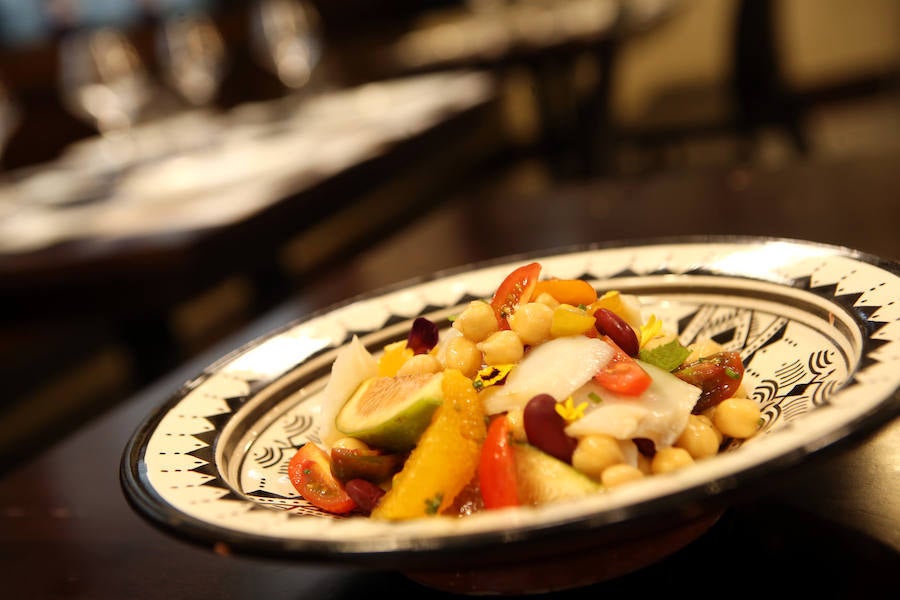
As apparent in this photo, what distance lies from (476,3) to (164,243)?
5867 millimetres

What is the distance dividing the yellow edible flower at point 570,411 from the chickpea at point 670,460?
7cm

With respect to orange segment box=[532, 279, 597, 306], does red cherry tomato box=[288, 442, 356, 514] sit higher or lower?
lower

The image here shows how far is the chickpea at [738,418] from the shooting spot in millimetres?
735

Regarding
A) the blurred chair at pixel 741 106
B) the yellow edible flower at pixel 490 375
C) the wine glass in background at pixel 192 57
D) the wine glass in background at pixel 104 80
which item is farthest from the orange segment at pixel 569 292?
the blurred chair at pixel 741 106

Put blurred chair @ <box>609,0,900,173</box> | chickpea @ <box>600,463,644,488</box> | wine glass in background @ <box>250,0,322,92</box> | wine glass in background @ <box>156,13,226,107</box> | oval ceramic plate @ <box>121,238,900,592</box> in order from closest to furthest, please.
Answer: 1. oval ceramic plate @ <box>121,238,900,592</box>
2. chickpea @ <box>600,463,644,488</box>
3. wine glass in background @ <box>156,13,226,107</box>
4. wine glass in background @ <box>250,0,322,92</box>
5. blurred chair @ <box>609,0,900,173</box>

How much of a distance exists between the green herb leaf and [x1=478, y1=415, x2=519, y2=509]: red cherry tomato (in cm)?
18

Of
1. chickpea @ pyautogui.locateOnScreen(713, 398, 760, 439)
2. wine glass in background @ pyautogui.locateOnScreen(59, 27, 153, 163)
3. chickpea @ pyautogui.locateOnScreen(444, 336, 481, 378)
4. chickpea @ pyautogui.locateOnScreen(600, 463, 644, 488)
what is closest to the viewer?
chickpea @ pyautogui.locateOnScreen(600, 463, 644, 488)

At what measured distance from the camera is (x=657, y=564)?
70 centimetres

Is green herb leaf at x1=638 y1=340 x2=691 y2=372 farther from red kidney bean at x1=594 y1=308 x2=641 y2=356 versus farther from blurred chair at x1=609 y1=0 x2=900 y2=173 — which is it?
blurred chair at x1=609 y1=0 x2=900 y2=173

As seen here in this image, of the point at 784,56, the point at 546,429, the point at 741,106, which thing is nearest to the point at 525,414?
the point at 546,429

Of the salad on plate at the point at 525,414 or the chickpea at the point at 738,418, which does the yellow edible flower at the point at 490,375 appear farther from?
the chickpea at the point at 738,418

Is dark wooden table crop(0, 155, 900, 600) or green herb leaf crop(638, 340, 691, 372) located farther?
green herb leaf crop(638, 340, 691, 372)

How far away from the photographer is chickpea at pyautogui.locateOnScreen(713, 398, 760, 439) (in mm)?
735

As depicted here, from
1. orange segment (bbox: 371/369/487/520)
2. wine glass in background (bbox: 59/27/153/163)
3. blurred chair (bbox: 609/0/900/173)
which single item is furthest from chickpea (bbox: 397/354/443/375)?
blurred chair (bbox: 609/0/900/173)
